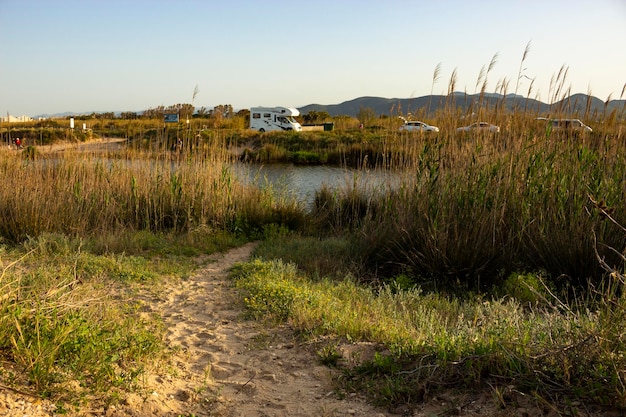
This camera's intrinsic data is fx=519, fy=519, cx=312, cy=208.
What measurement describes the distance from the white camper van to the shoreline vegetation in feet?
85.3

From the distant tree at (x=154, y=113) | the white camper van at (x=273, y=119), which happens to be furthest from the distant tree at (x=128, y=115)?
the white camper van at (x=273, y=119)

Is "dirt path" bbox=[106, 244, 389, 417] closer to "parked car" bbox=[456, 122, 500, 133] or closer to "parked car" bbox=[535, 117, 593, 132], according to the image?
"parked car" bbox=[456, 122, 500, 133]

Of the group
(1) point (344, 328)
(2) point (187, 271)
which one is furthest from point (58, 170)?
(1) point (344, 328)

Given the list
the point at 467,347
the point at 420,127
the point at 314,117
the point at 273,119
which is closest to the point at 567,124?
the point at 420,127

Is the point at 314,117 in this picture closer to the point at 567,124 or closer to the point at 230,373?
the point at 567,124

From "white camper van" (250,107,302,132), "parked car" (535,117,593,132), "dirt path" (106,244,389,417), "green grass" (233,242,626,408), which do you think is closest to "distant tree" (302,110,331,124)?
"white camper van" (250,107,302,132)

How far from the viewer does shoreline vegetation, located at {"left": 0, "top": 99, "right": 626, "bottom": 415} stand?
2.66m

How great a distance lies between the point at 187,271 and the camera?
5719 millimetres

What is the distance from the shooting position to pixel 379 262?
20.0ft

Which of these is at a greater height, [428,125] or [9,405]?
[428,125]

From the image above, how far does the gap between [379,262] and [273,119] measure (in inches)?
1232

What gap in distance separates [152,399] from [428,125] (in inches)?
194

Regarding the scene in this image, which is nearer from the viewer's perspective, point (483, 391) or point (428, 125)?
point (483, 391)

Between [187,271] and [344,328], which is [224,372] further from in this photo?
[187,271]
